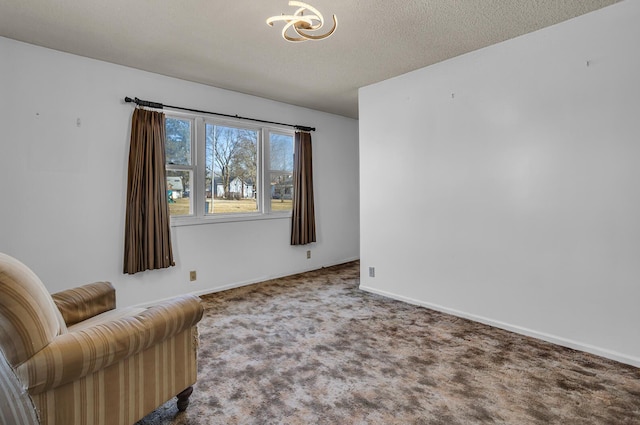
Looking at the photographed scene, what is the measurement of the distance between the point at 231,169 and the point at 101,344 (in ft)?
10.6

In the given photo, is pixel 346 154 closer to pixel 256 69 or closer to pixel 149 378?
pixel 256 69

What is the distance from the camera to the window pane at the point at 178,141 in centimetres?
381

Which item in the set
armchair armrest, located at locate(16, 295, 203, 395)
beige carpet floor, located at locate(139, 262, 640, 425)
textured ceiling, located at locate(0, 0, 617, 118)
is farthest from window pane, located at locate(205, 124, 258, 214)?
armchair armrest, located at locate(16, 295, 203, 395)

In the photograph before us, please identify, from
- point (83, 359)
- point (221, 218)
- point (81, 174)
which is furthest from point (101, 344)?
point (221, 218)

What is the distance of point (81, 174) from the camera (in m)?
3.17

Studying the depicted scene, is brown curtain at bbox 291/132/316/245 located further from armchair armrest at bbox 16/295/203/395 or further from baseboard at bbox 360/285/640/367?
armchair armrest at bbox 16/295/203/395

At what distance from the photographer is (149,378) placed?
1618mm

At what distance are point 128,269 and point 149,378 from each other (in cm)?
206

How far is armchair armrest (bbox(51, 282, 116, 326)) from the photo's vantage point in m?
1.87

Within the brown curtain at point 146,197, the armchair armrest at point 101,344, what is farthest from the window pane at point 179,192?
the armchair armrest at point 101,344

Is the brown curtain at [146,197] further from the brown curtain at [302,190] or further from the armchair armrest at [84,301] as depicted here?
the brown curtain at [302,190]

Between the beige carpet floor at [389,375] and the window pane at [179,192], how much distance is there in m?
1.32

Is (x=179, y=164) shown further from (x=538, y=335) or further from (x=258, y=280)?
(x=538, y=335)

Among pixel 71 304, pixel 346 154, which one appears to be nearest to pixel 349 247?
pixel 346 154
